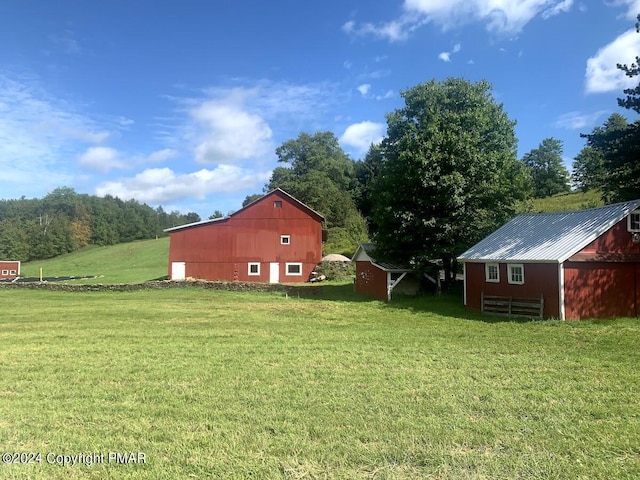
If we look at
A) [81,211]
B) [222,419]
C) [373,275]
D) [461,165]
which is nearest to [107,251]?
[81,211]

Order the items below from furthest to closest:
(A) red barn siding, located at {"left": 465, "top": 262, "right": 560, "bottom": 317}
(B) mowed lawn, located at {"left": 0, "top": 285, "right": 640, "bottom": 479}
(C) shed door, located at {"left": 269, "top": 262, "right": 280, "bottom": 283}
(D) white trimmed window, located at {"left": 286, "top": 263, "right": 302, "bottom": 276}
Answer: (D) white trimmed window, located at {"left": 286, "top": 263, "right": 302, "bottom": 276}, (C) shed door, located at {"left": 269, "top": 262, "right": 280, "bottom": 283}, (A) red barn siding, located at {"left": 465, "top": 262, "right": 560, "bottom": 317}, (B) mowed lawn, located at {"left": 0, "top": 285, "right": 640, "bottom": 479}

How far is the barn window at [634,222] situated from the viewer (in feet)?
59.1

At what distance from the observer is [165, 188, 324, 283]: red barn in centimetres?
3912

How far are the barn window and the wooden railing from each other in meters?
4.71

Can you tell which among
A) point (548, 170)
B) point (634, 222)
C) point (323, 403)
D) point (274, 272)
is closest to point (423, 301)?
point (634, 222)

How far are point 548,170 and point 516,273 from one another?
2798 inches

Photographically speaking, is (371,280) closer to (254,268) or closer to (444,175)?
(444,175)

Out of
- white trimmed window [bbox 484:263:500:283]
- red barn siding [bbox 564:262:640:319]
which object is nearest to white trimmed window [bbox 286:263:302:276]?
white trimmed window [bbox 484:263:500:283]

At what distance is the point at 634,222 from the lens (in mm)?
18188

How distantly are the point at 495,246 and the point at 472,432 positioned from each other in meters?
17.2

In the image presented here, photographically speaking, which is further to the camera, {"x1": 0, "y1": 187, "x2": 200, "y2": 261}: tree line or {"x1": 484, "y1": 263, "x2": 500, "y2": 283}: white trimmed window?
{"x1": 0, "y1": 187, "x2": 200, "y2": 261}: tree line

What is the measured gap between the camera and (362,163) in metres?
71.9

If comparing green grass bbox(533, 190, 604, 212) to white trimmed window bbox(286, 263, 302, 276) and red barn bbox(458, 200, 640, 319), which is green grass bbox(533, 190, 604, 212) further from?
red barn bbox(458, 200, 640, 319)

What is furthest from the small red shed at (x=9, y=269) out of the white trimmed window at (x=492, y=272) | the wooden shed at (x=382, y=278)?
the white trimmed window at (x=492, y=272)
